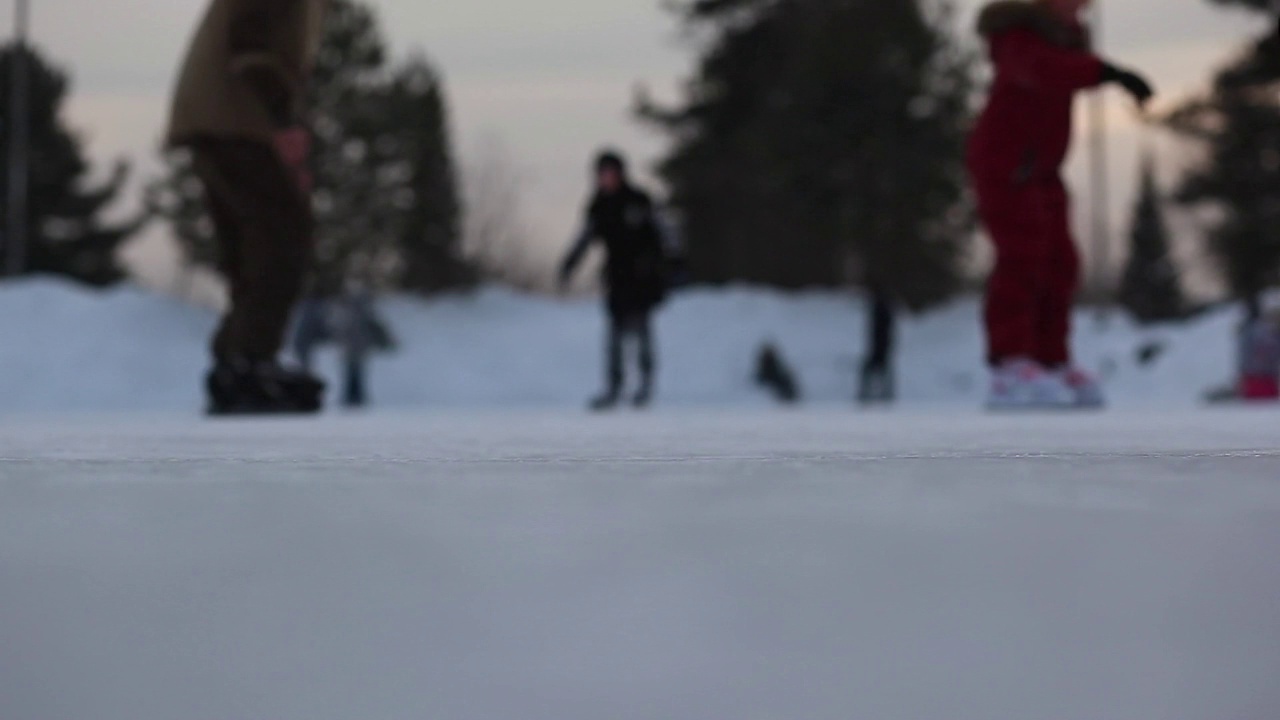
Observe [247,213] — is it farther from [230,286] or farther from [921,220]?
[921,220]

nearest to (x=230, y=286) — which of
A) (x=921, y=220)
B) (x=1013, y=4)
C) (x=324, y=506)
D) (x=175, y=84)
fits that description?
(x=175, y=84)

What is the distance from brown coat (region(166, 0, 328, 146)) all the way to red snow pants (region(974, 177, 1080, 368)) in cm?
244

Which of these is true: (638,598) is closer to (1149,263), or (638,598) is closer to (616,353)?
(616,353)

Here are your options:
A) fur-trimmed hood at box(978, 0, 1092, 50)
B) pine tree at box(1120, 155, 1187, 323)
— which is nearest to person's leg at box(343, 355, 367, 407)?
fur-trimmed hood at box(978, 0, 1092, 50)

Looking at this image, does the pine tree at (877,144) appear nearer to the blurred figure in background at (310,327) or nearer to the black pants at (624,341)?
the blurred figure in background at (310,327)

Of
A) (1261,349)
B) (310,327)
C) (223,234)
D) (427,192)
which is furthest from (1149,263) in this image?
(223,234)

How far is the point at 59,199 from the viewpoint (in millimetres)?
35844

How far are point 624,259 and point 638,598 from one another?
7001 millimetres

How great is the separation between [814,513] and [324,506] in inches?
19.2

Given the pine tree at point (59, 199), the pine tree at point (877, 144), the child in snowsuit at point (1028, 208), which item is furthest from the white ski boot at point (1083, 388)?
the pine tree at point (59, 199)

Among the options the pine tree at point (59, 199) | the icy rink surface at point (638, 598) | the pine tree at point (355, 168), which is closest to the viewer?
the icy rink surface at point (638, 598)

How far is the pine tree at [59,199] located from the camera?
116 ft

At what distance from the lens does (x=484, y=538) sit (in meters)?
1.53

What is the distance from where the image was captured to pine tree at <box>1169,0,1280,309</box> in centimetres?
2827
